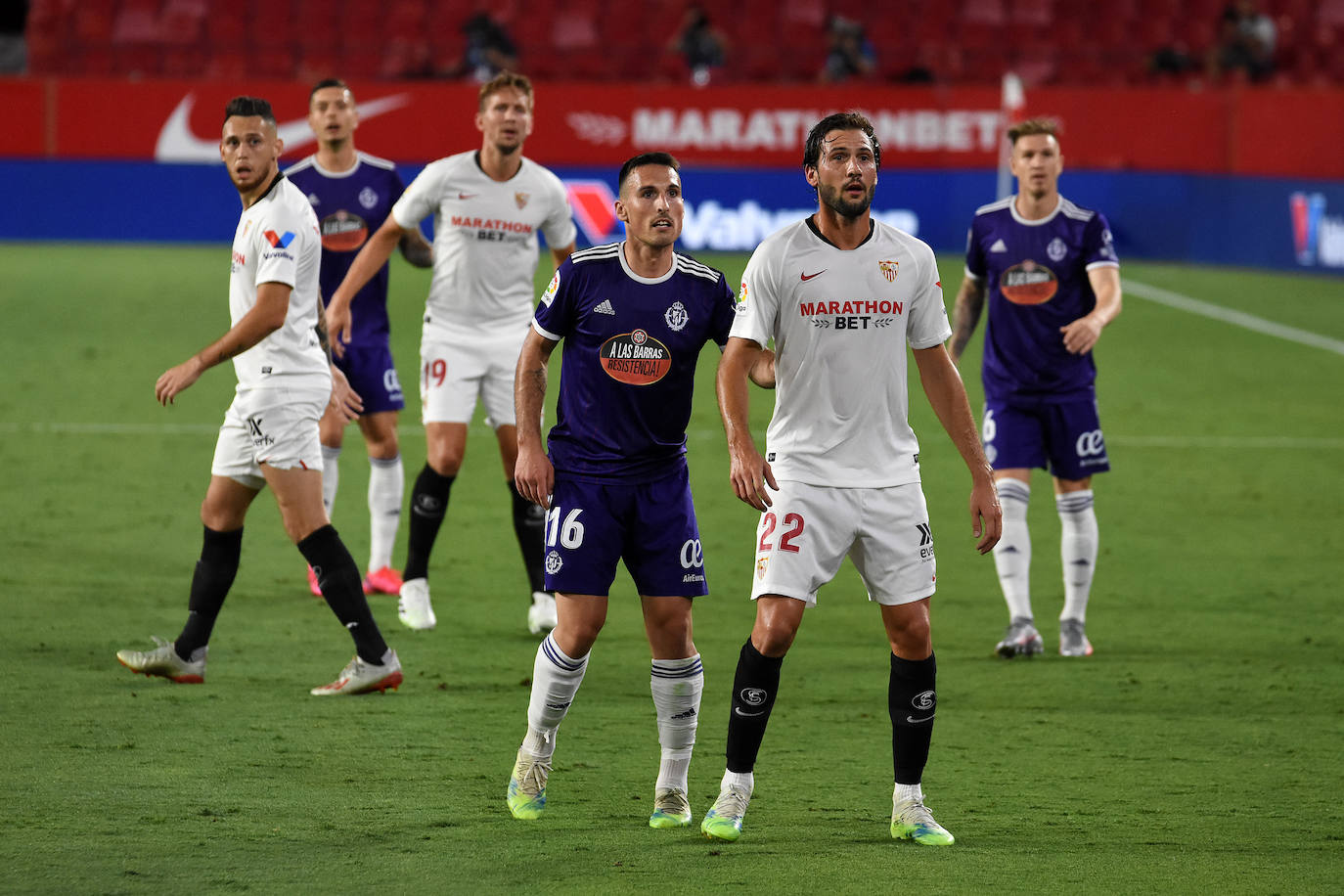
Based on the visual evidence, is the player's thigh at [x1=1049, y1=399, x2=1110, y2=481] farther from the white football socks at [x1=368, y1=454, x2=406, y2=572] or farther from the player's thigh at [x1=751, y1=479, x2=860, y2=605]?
the white football socks at [x1=368, y1=454, x2=406, y2=572]

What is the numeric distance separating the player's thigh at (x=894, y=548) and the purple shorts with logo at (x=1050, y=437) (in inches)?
106

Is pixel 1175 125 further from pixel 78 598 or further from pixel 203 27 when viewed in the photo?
pixel 78 598

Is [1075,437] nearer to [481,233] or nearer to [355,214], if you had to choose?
[481,233]

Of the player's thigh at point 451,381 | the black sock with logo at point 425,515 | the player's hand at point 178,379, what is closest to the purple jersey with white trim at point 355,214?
the player's thigh at point 451,381

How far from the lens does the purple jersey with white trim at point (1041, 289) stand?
26.3 feet

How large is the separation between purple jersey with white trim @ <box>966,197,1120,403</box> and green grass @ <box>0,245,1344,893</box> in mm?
1229

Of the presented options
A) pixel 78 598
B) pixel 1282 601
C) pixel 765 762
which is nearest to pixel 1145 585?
pixel 1282 601

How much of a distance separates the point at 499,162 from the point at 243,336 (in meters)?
2.21

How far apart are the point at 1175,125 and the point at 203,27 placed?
15628 mm

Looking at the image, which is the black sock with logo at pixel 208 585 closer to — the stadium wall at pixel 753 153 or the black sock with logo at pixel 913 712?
the black sock with logo at pixel 913 712

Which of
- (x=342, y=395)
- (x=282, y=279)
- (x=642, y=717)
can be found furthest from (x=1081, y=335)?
(x=282, y=279)

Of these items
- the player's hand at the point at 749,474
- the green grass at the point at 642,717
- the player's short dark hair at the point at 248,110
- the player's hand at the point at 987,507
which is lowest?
the green grass at the point at 642,717

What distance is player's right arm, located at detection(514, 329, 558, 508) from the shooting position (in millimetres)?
5410

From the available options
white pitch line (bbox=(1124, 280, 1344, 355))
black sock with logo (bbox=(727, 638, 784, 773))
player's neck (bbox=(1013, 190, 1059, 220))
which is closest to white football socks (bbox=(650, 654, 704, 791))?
black sock with logo (bbox=(727, 638, 784, 773))
